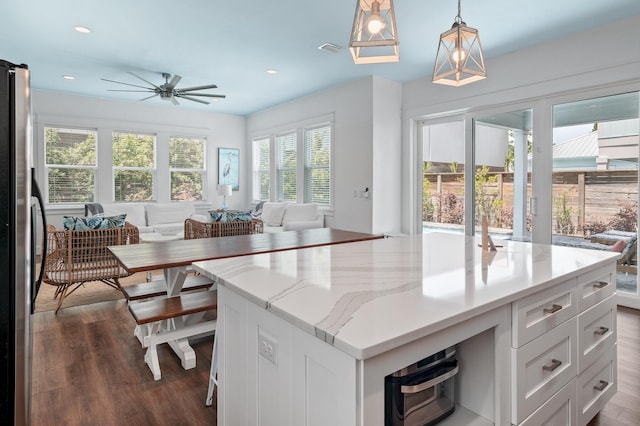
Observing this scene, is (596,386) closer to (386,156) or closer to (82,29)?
(386,156)

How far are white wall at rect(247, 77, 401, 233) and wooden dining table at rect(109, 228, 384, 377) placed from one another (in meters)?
2.38

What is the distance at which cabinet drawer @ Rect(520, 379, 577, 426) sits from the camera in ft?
4.34

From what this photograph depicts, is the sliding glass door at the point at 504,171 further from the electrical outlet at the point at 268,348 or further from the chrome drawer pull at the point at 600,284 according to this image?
the electrical outlet at the point at 268,348

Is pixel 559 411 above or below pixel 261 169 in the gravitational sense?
below

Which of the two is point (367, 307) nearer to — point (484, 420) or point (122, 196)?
point (484, 420)

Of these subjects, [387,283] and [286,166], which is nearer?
[387,283]

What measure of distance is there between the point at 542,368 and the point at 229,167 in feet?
24.5

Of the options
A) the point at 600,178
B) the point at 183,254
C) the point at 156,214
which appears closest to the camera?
the point at 183,254

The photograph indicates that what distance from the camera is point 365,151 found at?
5379mm

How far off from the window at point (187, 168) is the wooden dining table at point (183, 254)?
196 inches

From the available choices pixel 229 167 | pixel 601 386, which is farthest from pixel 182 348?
pixel 229 167

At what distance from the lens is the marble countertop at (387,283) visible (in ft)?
2.93

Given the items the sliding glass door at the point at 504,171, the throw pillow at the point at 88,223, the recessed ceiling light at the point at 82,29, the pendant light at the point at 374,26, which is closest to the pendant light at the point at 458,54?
the pendant light at the point at 374,26

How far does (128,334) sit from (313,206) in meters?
3.68
